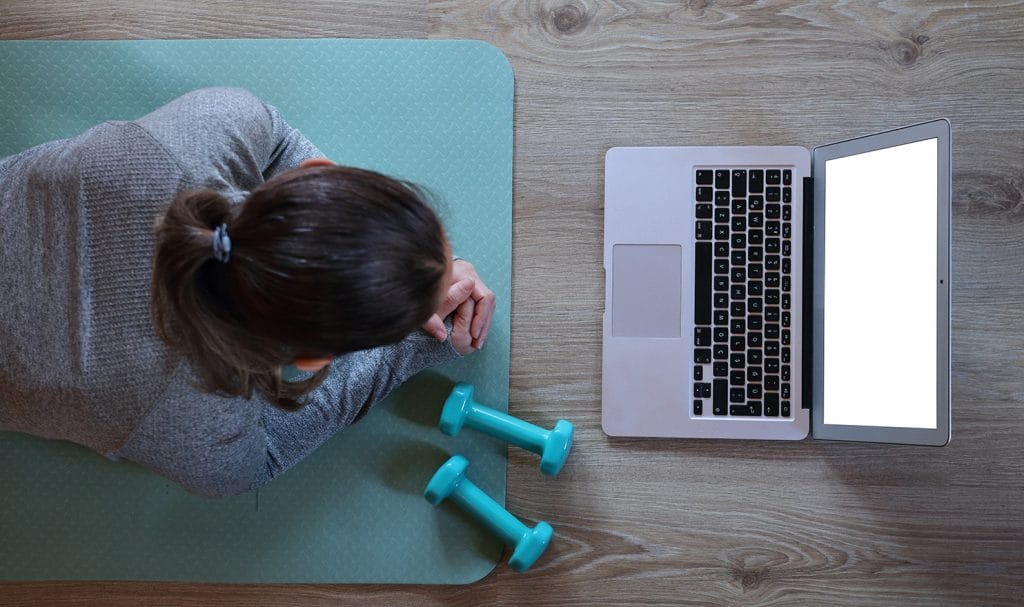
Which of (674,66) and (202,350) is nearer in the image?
(202,350)

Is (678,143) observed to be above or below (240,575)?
above

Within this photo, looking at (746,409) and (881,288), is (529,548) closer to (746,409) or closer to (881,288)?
(746,409)

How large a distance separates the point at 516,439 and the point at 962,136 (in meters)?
0.63

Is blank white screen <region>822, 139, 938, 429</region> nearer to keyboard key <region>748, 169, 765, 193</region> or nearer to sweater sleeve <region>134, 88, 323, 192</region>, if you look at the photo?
keyboard key <region>748, 169, 765, 193</region>

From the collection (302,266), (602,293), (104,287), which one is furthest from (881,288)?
(104,287)

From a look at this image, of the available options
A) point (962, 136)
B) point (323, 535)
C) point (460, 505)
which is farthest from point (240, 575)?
point (962, 136)

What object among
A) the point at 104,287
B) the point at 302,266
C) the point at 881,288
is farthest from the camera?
the point at 881,288

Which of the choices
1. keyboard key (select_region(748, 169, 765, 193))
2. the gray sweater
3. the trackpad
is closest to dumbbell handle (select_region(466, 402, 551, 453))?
the trackpad

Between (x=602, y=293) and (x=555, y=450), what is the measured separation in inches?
7.5

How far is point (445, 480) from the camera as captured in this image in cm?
80

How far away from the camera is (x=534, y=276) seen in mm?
854

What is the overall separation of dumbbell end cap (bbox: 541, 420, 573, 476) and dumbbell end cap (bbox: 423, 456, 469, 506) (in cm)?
9

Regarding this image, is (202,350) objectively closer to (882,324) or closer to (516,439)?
(516,439)

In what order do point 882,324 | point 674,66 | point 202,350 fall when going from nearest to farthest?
point 202,350 < point 882,324 < point 674,66
